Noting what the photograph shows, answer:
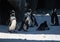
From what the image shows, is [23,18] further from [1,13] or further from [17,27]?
[1,13]

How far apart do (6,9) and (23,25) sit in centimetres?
328

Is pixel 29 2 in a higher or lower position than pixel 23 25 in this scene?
higher

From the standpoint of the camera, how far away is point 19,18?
54.3 ft

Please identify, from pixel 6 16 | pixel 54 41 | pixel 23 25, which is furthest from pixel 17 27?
pixel 54 41

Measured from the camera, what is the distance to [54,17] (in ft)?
61.2

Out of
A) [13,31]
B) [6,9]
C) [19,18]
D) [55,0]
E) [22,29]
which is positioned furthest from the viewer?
[55,0]

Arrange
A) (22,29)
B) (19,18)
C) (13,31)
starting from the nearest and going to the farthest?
(13,31) → (22,29) → (19,18)

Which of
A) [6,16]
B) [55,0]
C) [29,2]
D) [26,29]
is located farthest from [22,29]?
[55,0]

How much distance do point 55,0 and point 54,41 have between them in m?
18.9

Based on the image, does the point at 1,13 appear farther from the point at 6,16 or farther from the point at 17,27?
the point at 17,27

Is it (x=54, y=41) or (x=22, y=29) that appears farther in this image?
(x=22, y=29)

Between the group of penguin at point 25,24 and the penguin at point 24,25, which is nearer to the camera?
the group of penguin at point 25,24

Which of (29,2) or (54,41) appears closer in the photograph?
(54,41)

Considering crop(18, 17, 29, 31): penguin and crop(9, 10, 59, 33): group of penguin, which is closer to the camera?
crop(9, 10, 59, 33): group of penguin
